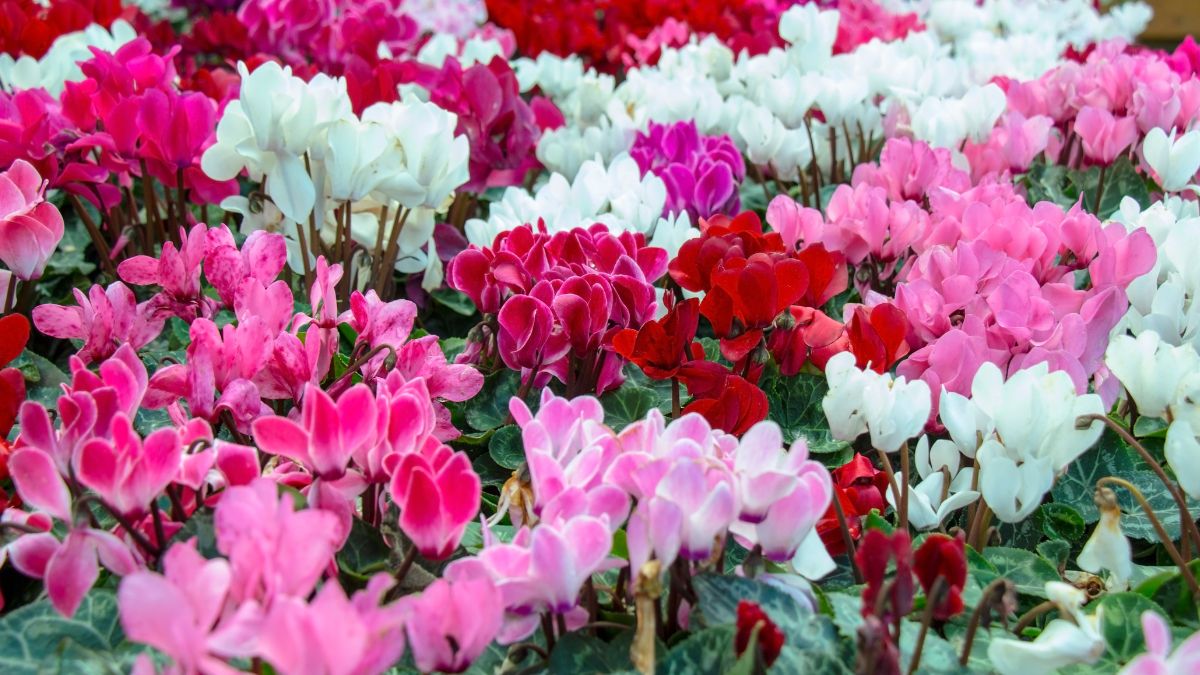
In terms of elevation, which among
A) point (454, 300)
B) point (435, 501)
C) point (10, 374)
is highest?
point (435, 501)

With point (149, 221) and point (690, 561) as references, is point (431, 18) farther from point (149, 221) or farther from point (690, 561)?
point (690, 561)

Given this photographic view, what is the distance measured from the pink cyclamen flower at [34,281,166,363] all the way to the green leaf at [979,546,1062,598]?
1046 mm

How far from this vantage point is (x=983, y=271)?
4.66 ft

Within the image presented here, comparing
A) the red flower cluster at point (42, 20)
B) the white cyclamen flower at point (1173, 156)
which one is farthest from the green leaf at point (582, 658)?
the red flower cluster at point (42, 20)

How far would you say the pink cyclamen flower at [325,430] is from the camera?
913 mm

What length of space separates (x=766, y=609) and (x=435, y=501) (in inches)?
11.5

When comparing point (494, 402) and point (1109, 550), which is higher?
point (1109, 550)

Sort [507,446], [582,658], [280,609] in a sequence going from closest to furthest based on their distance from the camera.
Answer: [280,609] < [582,658] < [507,446]

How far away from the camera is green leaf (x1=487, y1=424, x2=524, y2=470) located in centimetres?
138

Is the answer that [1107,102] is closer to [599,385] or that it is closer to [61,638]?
[599,385]

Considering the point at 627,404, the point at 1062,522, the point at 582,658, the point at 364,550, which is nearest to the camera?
the point at 582,658

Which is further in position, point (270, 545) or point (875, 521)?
point (875, 521)

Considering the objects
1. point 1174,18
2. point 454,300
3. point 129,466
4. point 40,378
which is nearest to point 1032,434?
point 129,466

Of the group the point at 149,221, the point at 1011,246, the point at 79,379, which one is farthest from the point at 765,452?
the point at 149,221
